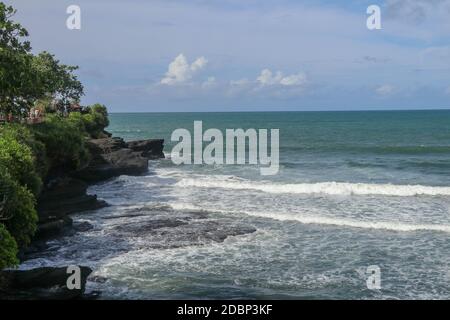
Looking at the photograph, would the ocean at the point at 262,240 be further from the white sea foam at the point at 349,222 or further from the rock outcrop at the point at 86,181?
the rock outcrop at the point at 86,181

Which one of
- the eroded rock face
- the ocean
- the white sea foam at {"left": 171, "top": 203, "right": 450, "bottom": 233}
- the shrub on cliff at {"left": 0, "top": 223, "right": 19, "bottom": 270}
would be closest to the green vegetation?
the shrub on cliff at {"left": 0, "top": 223, "right": 19, "bottom": 270}

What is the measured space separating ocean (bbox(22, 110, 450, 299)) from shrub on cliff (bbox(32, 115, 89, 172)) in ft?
11.6

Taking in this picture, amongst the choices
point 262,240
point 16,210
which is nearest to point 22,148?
point 16,210

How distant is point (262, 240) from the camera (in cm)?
2364

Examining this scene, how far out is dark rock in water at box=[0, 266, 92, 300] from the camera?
15.6 m

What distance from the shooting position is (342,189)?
1481 inches

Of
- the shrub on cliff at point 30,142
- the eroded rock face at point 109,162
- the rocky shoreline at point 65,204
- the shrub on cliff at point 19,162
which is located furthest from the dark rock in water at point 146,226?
the eroded rock face at point 109,162

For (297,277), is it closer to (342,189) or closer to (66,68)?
(342,189)

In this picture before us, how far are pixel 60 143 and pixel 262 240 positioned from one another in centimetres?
1430

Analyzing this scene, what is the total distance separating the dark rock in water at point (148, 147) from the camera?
5972cm

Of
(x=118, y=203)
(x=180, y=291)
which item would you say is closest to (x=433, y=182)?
(x=118, y=203)

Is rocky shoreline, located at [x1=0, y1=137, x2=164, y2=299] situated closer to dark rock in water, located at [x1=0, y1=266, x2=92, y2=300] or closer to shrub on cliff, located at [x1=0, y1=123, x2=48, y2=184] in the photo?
dark rock in water, located at [x1=0, y1=266, x2=92, y2=300]

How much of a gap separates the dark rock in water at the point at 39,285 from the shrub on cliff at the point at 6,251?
6.56 ft

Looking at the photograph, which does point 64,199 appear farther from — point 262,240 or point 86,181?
point 262,240
